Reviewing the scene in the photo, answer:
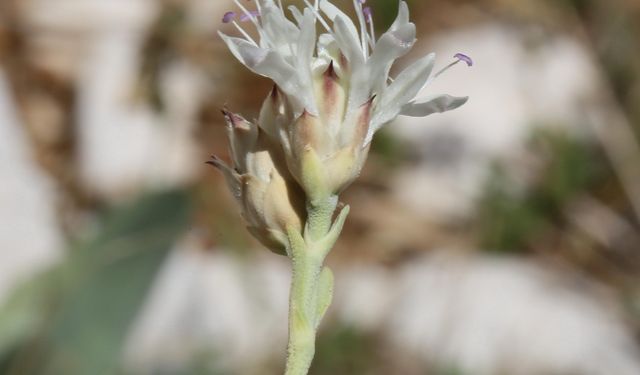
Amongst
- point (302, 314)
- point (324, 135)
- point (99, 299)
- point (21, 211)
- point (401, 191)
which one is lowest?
point (401, 191)

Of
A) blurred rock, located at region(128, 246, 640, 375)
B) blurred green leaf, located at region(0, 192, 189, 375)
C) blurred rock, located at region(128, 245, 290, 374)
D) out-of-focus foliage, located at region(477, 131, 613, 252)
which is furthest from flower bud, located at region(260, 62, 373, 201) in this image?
out-of-focus foliage, located at region(477, 131, 613, 252)

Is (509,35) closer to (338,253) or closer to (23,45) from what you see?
(338,253)

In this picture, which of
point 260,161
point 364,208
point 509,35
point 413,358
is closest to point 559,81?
point 509,35

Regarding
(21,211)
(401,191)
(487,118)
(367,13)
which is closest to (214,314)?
(21,211)

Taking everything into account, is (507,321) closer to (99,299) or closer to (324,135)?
(99,299)

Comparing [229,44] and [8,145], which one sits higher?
[229,44]
